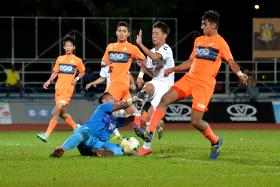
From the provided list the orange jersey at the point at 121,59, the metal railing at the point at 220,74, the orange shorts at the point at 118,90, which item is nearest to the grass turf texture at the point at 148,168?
the orange shorts at the point at 118,90

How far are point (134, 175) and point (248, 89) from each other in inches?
913

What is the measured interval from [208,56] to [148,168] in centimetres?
286

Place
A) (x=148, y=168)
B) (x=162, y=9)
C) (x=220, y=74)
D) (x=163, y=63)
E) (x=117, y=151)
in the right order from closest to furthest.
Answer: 1. (x=148, y=168)
2. (x=117, y=151)
3. (x=163, y=63)
4. (x=220, y=74)
5. (x=162, y=9)

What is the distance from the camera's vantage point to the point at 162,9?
42.2 metres

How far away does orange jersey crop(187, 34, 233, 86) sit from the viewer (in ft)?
50.1

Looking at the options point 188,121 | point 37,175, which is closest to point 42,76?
point 188,121

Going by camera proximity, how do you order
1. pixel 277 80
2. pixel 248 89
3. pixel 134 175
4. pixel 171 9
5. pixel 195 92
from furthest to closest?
pixel 171 9 < pixel 277 80 < pixel 248 89 < pixel 195 92 < pixel 134 175

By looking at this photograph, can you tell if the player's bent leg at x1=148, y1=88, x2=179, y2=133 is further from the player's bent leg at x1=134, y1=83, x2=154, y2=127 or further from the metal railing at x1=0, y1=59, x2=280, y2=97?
the metal railing at x1=0, y1=59, x2=280, y2=97

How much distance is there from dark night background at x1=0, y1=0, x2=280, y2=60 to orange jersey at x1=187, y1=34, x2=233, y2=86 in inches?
1035

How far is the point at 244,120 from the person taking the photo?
31562mm

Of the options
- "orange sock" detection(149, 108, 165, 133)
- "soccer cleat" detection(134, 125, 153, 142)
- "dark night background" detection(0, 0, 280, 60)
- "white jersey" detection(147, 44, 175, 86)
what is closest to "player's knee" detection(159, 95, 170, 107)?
"orange sock" detection(149, 108, 165, 133)

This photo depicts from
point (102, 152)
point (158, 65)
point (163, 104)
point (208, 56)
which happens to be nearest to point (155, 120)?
point (163, 104)

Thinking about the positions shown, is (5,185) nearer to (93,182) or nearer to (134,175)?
(93,182)

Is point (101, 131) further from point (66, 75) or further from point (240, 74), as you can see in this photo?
point (66, 75)
